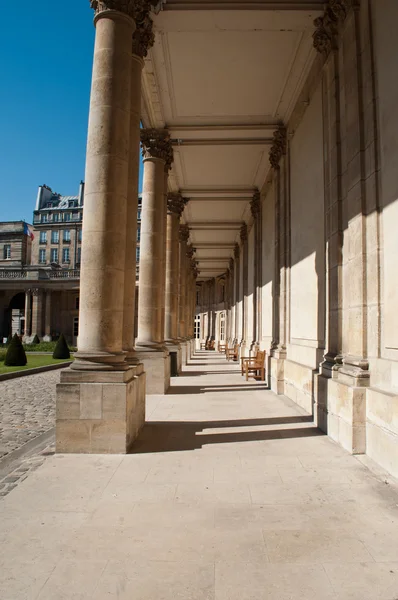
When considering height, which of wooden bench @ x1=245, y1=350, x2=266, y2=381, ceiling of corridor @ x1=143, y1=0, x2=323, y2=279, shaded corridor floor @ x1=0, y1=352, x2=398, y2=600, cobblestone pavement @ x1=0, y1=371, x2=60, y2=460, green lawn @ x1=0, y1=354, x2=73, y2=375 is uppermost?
ceiling of corridor @ x1=143, y1=0, x2=323, y2=279

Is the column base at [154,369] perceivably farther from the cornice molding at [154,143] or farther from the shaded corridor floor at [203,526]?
the cornice molding at [154,143]

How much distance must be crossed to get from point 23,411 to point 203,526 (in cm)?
768

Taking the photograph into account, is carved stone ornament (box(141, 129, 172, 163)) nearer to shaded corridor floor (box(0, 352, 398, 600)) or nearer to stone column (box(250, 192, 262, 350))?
stone column (box(250, 192, 262, 350))

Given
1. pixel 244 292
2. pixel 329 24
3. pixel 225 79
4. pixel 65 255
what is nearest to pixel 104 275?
pixel 329 24

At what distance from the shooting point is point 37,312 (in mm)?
56375

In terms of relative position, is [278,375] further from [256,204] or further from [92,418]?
[256,204]

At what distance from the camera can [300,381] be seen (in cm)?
1053

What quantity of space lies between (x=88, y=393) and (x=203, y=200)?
56.4ft

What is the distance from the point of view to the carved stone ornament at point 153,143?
1400cm

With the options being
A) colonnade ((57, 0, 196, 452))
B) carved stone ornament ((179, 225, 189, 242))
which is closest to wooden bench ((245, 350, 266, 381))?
colonnade ((57, 0, 196, 452))

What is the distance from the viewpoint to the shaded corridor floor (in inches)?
121

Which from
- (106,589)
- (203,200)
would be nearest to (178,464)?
(106,589)

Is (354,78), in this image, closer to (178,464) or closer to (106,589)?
(178,464)

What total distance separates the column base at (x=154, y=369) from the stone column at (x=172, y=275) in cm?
580
